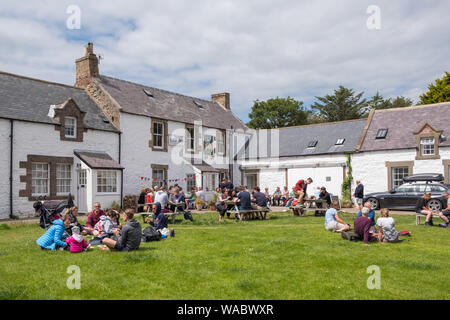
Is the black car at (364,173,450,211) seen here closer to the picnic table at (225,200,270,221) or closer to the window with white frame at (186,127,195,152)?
the picnic table at (225,200,270,221)

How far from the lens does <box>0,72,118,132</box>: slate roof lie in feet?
60.9

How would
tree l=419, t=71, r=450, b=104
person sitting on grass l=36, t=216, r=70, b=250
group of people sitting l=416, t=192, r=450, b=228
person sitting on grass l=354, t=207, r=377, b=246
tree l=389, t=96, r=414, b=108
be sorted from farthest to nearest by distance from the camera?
tree l=389, t=96, r=414, b=108 < tree l=419, t=71, r=450, b=104 < group of people sitting l=416, t=192, r=450, b=228 < person sitting on grass l=354, t=207, r=377, b=246 < person sitting on grass l=36, t=216, r=70, b=250

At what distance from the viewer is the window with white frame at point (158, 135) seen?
24.8 meters

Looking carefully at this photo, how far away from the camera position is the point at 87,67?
24203 mm

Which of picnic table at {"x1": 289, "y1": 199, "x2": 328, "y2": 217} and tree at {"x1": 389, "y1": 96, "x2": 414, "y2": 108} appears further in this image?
tree at {"x1": 389, "y1": 96, "x2": 414, "y2": 108}

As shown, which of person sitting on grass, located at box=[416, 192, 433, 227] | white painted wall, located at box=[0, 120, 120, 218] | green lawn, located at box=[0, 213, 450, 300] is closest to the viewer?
green lawn, located at box=[0, 213, 450, 300]

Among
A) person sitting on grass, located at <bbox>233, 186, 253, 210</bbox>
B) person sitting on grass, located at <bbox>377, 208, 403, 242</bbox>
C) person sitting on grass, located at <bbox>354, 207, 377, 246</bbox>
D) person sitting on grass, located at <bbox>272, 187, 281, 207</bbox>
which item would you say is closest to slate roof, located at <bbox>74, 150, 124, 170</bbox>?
person sitting on grass, located at <bbox>233, 186, 253, 210</bbox>

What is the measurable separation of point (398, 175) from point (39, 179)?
2037 centimetres

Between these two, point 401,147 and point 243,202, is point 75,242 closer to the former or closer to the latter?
point 243,202

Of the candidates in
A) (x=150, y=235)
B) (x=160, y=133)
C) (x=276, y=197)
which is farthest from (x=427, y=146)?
(x=150, y=235)

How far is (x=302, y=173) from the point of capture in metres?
28.4

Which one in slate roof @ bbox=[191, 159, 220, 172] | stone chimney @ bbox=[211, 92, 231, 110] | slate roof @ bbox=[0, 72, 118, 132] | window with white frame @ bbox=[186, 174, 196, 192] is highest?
stone chimney @ bbox=[211, 92, 231, 110]

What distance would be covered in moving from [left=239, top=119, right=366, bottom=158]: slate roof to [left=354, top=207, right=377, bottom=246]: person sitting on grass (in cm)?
1678

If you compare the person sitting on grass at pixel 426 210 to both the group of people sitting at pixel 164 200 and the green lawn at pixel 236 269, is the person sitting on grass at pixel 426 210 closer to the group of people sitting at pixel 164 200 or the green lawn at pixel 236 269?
the green lawn at pixel 236 269
